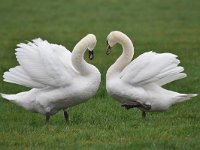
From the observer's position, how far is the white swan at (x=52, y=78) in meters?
10.3

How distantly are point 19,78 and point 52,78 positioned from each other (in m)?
0.56

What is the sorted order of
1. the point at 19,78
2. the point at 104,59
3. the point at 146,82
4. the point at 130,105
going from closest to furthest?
the point at 130,105 → the point at 146,82 → the point at 19,78 → the point at 104,59

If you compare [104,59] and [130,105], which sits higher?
[104,59]

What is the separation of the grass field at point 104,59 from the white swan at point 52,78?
0.31m

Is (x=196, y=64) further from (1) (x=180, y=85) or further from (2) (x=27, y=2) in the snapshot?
(2) (x=27, y=2)

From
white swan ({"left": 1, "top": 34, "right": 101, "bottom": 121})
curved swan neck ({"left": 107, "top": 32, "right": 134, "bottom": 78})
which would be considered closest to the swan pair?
white swan ({"left": 1, "top": 34, "right": 101, "bottom": 121})

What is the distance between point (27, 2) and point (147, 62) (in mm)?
23368

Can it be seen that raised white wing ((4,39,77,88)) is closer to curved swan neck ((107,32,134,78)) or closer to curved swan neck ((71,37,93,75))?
curved swan neck ((71,37,93,75))

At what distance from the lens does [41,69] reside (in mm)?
10484

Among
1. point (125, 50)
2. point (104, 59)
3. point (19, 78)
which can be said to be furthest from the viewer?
point (104, 59)

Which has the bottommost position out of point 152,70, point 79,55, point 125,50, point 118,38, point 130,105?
point 130,105

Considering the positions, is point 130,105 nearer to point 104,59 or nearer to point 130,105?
point 130,105

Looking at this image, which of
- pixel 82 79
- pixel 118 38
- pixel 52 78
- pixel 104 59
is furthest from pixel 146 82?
pixel 104 59

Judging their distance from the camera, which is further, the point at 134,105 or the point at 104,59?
the point at 104,59
